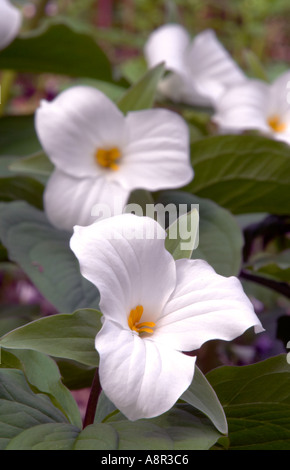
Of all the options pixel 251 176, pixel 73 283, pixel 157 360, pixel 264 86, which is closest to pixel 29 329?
pixel 157 360

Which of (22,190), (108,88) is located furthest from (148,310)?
(108,88)

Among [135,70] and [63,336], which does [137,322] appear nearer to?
[63,336]

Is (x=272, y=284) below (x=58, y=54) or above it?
below

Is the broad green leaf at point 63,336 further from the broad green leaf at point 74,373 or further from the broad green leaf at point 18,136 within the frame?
the broad green leaf at point 18,136

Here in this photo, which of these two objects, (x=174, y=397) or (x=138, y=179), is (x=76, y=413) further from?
(x=138, y=179)

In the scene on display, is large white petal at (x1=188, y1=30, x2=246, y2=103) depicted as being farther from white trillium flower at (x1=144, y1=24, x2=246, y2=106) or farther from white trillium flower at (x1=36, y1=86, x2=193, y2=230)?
white trillium flower at (x1=36, y1=86, x2=193, y2=230)

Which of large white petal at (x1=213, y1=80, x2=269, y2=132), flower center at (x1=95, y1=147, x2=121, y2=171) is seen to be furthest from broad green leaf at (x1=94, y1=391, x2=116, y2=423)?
large white petal at (x1=213, y1=80, x2=269, y2=132)
